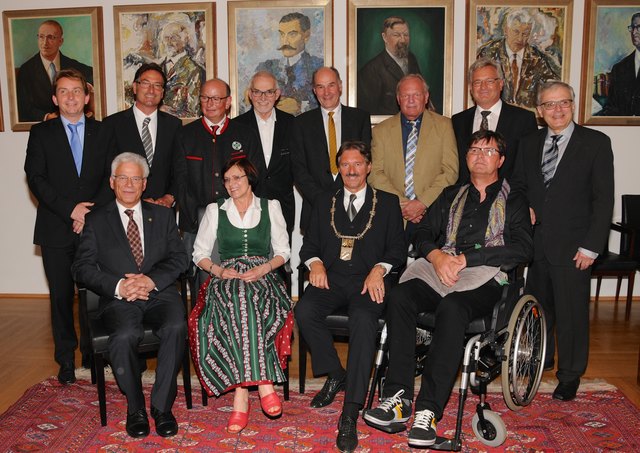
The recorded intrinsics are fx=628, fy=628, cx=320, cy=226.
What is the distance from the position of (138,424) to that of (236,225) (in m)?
1.25

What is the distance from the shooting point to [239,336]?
3.42m

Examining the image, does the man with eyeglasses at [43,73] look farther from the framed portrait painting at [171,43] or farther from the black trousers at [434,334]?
the black trousers at [434,334]

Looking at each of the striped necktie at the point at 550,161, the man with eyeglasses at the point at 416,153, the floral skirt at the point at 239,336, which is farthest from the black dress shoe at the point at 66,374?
the striped necktie at the point at 550,161

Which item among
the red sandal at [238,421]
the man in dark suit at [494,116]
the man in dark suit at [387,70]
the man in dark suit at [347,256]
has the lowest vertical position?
the red sandal at [238,421]

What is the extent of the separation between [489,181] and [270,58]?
2841mm

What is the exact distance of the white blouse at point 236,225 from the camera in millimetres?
3826

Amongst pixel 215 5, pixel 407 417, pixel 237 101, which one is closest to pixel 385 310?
pixel 407 417

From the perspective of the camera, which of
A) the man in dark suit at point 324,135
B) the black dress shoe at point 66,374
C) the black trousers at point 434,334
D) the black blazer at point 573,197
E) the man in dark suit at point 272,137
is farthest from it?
the man in dark suit at point 272,137

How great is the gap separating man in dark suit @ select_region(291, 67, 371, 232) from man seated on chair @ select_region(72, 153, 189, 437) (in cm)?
112

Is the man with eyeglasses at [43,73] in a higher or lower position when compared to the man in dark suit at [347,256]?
higher

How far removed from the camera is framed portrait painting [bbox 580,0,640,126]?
564 cm

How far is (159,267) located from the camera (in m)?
3.70

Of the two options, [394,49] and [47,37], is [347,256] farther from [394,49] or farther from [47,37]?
[47,37]

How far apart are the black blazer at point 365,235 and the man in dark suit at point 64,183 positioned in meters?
1.42
